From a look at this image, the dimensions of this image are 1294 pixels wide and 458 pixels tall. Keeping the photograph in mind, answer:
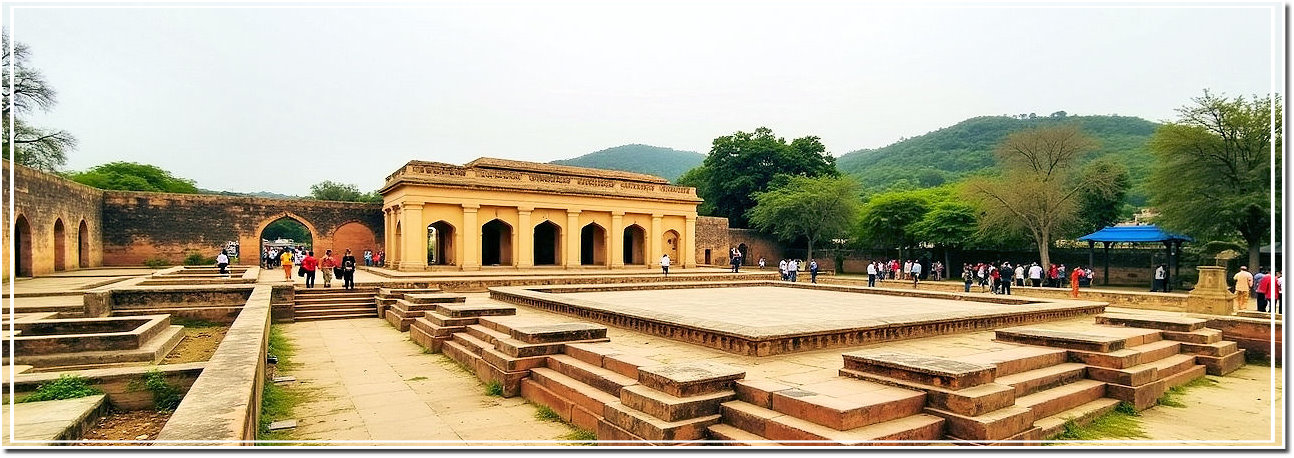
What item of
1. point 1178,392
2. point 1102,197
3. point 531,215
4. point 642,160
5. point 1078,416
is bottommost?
point 1178,392

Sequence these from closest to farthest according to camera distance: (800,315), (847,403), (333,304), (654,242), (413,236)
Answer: (847,403) → (800,315) → (333,304) → (413,236) → (654,242)

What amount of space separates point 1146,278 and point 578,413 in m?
30.7

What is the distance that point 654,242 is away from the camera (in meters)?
28.4

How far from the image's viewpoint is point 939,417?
501 centimetres

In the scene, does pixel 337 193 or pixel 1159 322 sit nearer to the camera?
pixel 1159 322

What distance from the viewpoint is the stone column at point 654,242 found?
28250 millimetres

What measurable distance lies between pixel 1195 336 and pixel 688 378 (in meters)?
7.96

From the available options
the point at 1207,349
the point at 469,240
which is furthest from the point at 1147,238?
the point at 469,240

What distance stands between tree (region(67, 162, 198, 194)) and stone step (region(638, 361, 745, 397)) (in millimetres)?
46837

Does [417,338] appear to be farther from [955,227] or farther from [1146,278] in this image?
[1146,278]

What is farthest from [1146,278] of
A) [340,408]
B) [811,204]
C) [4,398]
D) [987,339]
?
[4,398]

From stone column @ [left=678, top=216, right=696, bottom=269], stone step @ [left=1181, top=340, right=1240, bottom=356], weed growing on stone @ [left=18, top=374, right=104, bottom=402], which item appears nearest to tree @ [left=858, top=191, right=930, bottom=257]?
stone column @ [left=678, top=216, right=696, bottom=269]

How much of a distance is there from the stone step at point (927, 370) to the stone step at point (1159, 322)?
5.67 meters

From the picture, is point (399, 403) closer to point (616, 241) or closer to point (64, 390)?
point (64, 390)
